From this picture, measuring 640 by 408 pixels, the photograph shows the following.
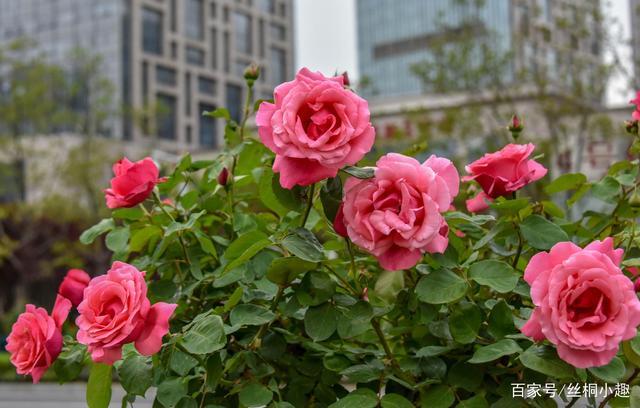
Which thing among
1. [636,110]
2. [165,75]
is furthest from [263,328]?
[165,75]

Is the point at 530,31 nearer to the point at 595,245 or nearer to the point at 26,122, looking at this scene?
the point at 26,122

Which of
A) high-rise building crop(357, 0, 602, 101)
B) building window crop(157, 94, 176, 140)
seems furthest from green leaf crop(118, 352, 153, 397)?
building window crop(157, 94, 176, 140)

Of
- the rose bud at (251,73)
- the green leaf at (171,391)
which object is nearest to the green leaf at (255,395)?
the green leaf at (171,391)

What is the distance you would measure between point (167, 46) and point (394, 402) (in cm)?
4566

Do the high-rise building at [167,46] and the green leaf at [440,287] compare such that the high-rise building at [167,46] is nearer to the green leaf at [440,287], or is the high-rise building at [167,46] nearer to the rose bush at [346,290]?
the rose bush at [346,290]

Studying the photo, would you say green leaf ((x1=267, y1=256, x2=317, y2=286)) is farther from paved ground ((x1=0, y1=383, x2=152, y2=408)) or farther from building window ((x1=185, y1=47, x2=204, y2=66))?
building window ((x1=185, y1=47, x2=204, y2=66))

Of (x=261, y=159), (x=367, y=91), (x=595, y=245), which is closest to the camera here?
(x=595, y=245)

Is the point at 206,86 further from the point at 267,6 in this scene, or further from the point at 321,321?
the point at 321,321

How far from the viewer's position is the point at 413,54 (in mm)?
59781

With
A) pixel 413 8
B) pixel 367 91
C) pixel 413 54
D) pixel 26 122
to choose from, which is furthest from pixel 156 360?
pixel 413 8

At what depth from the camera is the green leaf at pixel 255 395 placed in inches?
49.2

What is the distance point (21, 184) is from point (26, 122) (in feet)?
6.10

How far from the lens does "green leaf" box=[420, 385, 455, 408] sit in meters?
1.24

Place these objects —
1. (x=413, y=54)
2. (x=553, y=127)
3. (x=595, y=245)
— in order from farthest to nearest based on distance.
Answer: (x=413, y=54) < (x=553, y=127) < (x=595, y=245)
